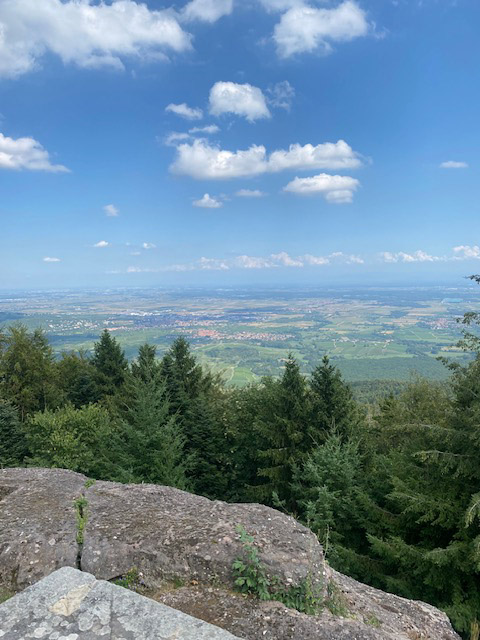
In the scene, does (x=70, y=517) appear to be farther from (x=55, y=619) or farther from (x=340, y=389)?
(x=340, y=389)

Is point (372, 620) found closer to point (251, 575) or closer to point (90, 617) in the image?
point (251, 575)

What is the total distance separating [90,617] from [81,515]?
451 centimetres

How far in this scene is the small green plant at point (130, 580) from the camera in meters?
5.65

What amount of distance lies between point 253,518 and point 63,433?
52.5ft

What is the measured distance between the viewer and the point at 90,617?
3188 millimetres

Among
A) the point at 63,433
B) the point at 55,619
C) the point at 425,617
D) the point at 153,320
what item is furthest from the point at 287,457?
the point at 153,320

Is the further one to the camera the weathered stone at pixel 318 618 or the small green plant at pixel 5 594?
the small green plant at pixel 5 594

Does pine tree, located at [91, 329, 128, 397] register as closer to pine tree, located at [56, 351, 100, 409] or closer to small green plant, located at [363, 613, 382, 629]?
pine tree, located at [56, 351, 100, 409]

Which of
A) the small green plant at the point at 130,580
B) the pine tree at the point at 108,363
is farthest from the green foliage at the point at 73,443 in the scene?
the small green plant at the point at 130,580

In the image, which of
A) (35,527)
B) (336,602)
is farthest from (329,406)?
(35,527)

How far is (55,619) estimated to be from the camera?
3.13 m

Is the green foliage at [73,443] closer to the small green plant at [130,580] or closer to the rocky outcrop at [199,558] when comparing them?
the rocky outcrop at [199,558]

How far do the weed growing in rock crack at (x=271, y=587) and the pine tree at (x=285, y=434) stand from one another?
45.3ft

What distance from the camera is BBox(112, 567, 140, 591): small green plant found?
5652 millimetres
